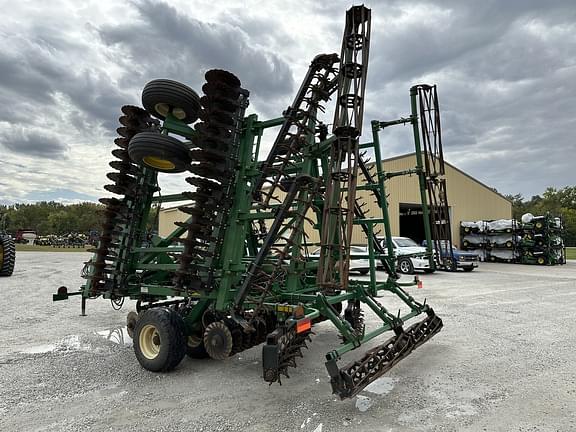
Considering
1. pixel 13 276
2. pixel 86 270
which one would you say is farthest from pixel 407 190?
pixel 86 270

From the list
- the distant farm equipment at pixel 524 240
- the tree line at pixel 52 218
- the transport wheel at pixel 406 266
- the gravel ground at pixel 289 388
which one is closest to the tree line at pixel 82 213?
the tree line at pixel 52 218

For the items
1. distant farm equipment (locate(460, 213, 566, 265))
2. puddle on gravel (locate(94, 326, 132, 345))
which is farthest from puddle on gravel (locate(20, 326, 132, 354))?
distant farm equipment (locate(460, 213, 566, 265))

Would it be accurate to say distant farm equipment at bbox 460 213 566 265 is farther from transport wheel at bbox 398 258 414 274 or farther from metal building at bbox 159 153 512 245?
transport wheel at bbox 398 258 414 274

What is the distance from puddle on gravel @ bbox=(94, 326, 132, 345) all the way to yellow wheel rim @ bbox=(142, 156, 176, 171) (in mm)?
2734

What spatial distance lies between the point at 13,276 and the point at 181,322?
511 inches

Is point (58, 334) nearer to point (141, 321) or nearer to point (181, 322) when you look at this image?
point (141, 321)

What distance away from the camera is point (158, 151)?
15.3 ft

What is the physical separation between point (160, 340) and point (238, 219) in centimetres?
163

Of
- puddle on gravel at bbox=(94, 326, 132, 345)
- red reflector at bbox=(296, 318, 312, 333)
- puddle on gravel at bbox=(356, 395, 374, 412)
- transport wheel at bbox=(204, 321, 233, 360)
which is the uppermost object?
red reflector at bbox=(296, 318, 312, 333)

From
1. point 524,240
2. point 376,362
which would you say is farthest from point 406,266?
point 376,362

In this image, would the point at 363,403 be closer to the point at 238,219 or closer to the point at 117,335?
the point at 238,219

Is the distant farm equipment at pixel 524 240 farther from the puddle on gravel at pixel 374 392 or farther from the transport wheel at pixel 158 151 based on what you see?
the transport wheel at pixel 158 151

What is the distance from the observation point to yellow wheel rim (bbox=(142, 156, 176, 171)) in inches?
189

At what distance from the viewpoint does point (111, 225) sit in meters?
5.51
